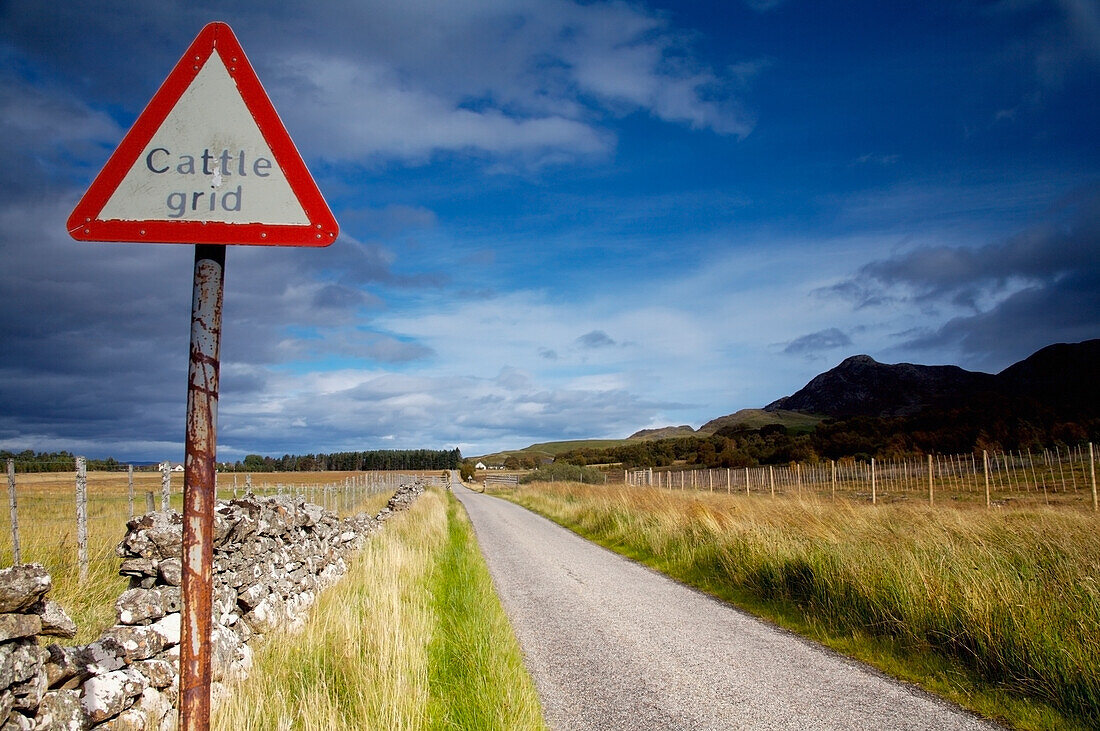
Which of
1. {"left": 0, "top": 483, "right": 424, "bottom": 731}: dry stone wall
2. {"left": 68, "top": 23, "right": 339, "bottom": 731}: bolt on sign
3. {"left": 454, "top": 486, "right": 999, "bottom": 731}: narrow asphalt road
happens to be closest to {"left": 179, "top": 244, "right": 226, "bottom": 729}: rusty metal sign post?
{"left": 68, "top": 23, "right": 339, "bottom": 731}: bolt on sign

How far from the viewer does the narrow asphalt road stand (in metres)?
4.72

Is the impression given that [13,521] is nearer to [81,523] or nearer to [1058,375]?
[81,523]

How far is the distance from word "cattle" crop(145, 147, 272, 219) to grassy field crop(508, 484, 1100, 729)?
19.8 ft

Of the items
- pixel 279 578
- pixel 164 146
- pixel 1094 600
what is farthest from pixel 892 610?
pixel 164 146

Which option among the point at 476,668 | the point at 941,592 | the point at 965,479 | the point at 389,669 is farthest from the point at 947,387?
the point at 389,669

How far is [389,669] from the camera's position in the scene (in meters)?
4.95

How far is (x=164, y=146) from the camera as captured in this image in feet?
7.46

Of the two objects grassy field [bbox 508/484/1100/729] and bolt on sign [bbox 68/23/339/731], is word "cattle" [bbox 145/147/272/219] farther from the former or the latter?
grassy field [bbox 508/484/1100/729]

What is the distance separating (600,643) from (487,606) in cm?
201

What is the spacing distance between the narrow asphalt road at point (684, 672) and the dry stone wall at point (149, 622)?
265 centimetres

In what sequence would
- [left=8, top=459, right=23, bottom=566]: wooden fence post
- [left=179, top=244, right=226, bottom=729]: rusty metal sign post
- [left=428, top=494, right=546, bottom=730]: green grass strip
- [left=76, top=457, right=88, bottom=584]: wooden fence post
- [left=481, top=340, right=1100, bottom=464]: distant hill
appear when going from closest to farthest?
[left=179, top=244, right=226, bottom=729]: rusty metal sign post → [left=428, top=494, right=546, bottom=730]: green grass strip → [left=76, top=457, right=88, bottom=584]: wooden fence post → [left=8, top=459, right=23, bottom=566]: wooden fence post → [left=481, top=340, right=1100, bottom=464]: distant hill

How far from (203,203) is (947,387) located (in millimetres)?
135530

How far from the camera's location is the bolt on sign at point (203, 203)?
2092 millimetres

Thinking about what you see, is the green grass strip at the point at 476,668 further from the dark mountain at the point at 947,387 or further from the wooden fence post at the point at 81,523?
the dark mountain at the point at 947,387
